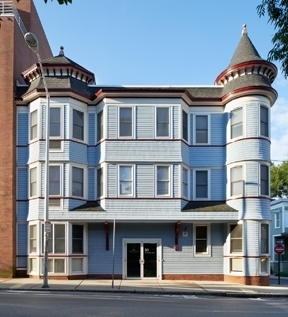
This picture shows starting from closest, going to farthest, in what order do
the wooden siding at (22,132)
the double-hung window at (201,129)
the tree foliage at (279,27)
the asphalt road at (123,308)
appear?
the tree foliage at (279,27), the asphalt road at (123,308), the wooden siding at (22,132), the double-hung window at (201,129)

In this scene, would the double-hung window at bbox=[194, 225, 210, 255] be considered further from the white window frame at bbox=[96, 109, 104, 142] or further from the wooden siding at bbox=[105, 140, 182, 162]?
the white window frame at bbox=[96, 109, 104, 142]

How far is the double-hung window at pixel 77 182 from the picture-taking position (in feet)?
78.4

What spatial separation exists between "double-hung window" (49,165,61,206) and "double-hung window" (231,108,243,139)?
8.57 m

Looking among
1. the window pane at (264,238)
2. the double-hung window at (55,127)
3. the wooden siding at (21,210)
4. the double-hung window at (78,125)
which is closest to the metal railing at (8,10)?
the double-hung window at (55,127)

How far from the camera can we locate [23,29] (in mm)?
26594

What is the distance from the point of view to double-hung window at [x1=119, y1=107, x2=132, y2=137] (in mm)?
23953

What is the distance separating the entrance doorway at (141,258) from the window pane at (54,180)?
13.3 feet

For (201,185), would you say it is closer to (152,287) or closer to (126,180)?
(126,180)

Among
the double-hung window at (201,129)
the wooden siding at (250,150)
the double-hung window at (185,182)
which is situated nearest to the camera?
the wooden siding at (250,150)

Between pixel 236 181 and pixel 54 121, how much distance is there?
9105 mm

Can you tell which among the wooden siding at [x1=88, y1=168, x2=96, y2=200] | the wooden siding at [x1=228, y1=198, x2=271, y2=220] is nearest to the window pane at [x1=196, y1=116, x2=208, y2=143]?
the wooden siding at [x1=228, y1=198, x2=271, y2=220]

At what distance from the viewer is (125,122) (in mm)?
24031

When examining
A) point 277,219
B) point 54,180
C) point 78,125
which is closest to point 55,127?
point 78,125

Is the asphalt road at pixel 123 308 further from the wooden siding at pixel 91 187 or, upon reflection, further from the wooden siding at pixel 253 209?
the wooden siding at pixel 91 187
